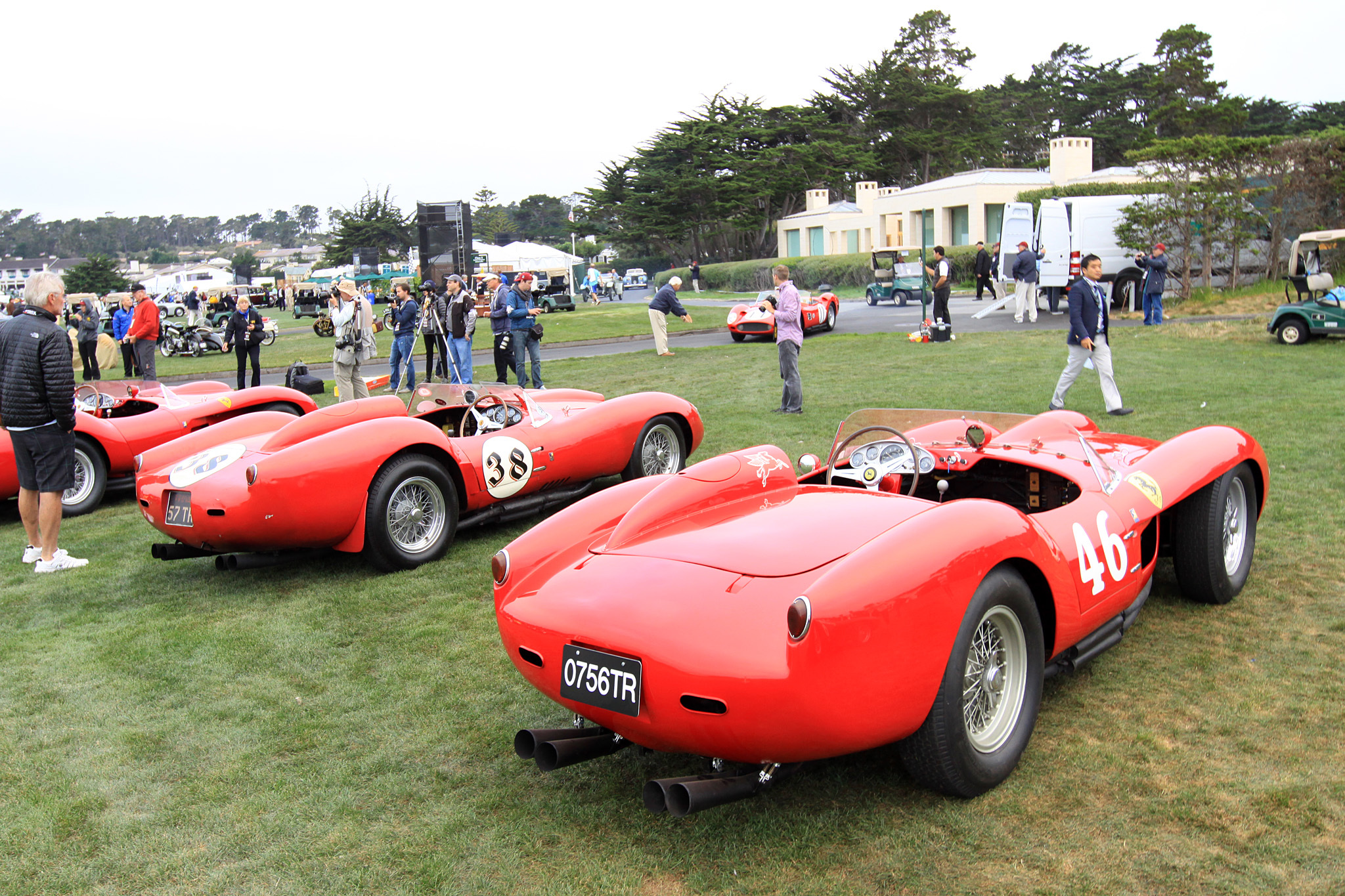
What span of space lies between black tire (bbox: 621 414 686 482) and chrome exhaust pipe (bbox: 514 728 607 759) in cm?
446

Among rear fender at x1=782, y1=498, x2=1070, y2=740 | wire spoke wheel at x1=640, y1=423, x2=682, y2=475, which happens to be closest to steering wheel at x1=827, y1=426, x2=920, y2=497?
rear fender at x1=782, y1=498, x2=1070, y2=740

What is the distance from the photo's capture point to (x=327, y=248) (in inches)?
3214

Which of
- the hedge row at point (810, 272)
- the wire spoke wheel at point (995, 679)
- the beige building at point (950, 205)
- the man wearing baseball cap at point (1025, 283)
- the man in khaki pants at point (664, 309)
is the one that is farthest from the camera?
the beige building at point (950, 205)

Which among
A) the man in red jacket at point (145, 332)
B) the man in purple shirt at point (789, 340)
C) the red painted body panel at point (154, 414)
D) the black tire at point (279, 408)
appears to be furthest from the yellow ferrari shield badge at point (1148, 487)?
the man in red jacket at point (145, 332)

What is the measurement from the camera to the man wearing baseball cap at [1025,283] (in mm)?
19969

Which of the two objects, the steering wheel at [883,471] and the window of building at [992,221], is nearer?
the steering wheel at [883,471]

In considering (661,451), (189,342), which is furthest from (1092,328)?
(189,342)

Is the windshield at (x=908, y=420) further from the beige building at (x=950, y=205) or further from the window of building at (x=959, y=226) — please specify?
the window of building at (x=959, y=226)

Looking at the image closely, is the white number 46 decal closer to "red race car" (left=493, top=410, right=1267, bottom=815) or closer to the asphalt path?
"red race car" (left=493, top=410, right=1267, bottom=815)

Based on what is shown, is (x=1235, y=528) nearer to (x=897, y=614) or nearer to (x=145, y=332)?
(x=897, y=614)

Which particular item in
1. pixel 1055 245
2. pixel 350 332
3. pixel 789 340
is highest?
pixel 1055 245

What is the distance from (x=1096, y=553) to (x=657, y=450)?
455 centimetres

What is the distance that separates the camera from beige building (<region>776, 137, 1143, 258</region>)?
130 ft

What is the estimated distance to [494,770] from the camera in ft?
12.0
